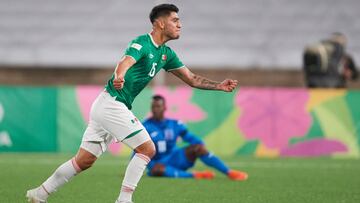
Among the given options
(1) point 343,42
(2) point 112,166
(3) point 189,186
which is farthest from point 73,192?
(1) point 343,42

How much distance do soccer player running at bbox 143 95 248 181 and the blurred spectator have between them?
7.59m

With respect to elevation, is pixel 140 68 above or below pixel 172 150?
above

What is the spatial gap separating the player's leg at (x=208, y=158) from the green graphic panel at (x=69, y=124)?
4.91 m

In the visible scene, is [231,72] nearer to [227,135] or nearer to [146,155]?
[227,135]

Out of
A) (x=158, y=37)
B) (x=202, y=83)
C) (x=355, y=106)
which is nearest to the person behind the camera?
(x=158, y=37)

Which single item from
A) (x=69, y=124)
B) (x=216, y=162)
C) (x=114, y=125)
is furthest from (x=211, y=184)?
(x=69, y=124)

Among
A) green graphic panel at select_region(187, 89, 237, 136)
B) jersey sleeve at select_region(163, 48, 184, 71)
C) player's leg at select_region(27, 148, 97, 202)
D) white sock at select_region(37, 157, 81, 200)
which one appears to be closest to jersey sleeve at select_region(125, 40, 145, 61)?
jersey sleeve at select_region(163, 48, 184, 71)

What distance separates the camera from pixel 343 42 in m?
20.1

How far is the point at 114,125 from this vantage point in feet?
26.7

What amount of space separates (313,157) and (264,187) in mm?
6371

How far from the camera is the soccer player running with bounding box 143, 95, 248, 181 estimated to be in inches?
500

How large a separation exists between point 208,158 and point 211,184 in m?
1.05

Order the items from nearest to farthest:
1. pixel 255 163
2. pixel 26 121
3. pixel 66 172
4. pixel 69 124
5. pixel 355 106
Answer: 1. pixel 66 172
2. pixel 255 163
3. pixel 26 121
4. pixel 69 124
5. pixel 355 106

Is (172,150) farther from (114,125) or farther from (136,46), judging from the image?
(136,46)
